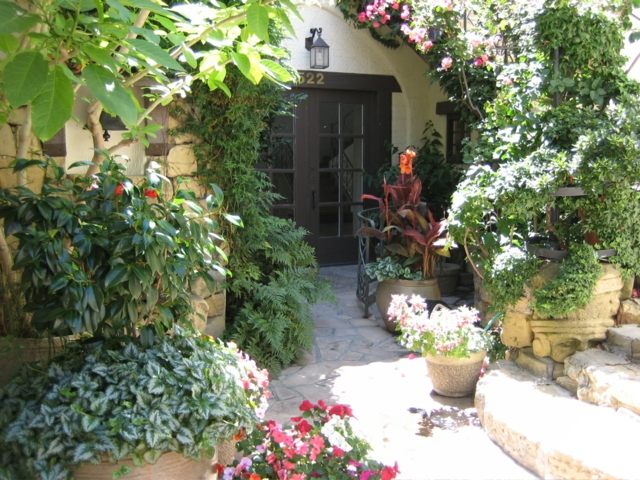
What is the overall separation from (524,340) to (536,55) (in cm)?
181

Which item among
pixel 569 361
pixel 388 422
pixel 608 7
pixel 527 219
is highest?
pixel 608 7

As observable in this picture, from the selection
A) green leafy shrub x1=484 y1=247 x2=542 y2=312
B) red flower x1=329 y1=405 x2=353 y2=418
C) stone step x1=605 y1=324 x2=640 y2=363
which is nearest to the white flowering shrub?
green leafy shrub x1=484 y1=247 x2=542 y2=312

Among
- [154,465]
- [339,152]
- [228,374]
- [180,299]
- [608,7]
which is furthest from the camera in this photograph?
[339,152]

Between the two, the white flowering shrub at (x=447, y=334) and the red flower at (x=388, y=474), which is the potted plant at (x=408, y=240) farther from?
the red flower at (x=388, y=474)

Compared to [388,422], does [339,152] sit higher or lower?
higher

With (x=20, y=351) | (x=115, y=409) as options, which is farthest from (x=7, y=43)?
(x=20, y=351)

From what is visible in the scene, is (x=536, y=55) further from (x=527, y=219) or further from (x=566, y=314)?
(x=566, y=314)

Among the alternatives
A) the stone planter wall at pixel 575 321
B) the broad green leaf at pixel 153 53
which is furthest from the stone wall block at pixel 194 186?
the broad green leaf at pixel 153 53

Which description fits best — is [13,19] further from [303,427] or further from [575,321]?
[575,321]

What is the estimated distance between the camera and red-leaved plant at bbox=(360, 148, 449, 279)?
5.49 m

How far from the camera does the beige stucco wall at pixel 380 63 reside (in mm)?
7336

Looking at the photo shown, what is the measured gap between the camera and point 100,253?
238cm

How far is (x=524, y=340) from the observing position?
3998 mm

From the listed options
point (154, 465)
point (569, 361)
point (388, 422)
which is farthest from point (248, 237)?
point (154, 465)
